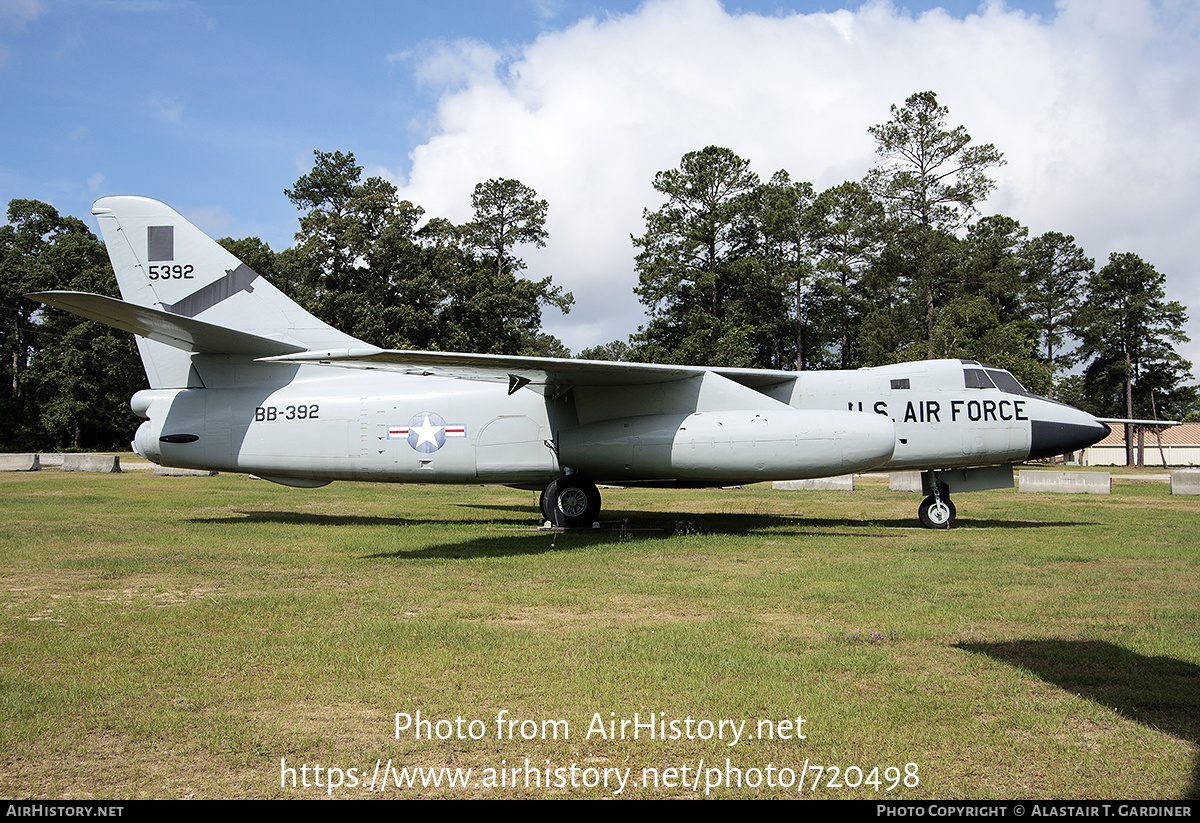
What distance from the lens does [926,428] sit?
1288 centimetres

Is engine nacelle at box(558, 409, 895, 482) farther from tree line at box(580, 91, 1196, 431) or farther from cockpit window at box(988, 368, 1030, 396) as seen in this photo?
tree line at box(580, 91, 1196, 431)

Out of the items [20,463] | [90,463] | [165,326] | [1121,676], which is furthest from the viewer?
[20,463]

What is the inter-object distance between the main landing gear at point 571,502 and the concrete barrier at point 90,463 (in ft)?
75.2

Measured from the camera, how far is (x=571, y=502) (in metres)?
13.1

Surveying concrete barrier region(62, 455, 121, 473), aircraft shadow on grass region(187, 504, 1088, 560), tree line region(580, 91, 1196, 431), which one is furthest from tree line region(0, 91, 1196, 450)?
aircraft shadow on grass region(187, 504, 1088, 560)

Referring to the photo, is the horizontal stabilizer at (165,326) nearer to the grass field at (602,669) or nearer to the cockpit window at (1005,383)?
the grass field at (602,669)

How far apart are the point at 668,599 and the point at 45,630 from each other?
16.1ft

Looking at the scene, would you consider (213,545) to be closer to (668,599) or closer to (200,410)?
(200,410)

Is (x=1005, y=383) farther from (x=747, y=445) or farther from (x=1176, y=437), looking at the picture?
(x=1176, y=437)

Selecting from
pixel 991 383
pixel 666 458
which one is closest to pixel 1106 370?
pixel 991 383

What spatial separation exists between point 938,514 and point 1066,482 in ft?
35.6

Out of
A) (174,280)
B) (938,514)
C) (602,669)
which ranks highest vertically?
(174,280)

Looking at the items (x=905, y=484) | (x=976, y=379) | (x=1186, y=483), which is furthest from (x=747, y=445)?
(x=1186, y=483)

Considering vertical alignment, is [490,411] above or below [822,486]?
above
